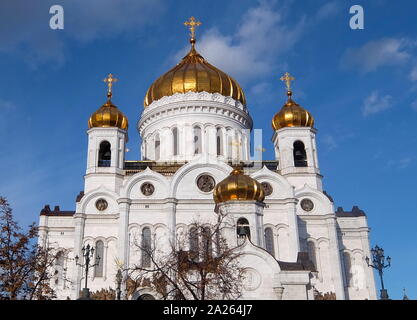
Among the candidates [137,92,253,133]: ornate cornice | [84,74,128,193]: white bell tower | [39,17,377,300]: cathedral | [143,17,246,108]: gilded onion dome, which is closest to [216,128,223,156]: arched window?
[39,17,377,300]: cathedral

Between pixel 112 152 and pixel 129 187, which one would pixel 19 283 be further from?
pixel 112 152

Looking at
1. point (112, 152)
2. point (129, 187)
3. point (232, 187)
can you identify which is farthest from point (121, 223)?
point (232, 187)

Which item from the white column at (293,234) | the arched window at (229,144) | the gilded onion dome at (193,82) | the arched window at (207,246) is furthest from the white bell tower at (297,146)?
the arched window at (207,246)

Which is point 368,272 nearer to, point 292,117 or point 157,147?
point 292,117

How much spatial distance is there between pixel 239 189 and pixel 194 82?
12.8 meters

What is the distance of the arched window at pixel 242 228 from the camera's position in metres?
25.0

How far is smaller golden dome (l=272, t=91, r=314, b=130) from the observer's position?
3338 cm

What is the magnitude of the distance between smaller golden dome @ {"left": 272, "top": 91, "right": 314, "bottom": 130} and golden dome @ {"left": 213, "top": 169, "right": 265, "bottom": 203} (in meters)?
8.63

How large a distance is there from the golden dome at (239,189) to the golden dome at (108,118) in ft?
33.3

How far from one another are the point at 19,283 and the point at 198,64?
25.0 m

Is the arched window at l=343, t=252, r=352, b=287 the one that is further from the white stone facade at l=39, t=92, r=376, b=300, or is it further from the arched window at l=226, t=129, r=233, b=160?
the arched window at l=226, t=129, r=233, b=160

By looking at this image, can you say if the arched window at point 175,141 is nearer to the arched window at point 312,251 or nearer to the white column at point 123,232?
the white column at point 123,232

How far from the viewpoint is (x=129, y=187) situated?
30.1 metres
